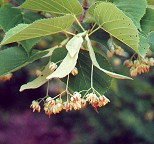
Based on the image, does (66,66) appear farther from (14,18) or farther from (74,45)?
(14,18)

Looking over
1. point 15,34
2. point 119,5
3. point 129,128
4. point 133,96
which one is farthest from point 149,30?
point 129,128

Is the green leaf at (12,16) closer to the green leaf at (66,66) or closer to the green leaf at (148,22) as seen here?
the green leaf at (66,66)

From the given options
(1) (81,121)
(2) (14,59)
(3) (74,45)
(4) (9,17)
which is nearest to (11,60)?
(2) (14,59)

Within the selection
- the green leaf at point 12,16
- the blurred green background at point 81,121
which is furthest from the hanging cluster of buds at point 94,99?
the blurred green background at point 81,121

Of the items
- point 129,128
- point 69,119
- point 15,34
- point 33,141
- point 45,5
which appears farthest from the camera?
point 69,119

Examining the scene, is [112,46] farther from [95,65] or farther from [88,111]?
[88,111]

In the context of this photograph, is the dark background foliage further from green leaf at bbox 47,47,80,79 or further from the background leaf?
green leaf at bbox 47,47,80,79
